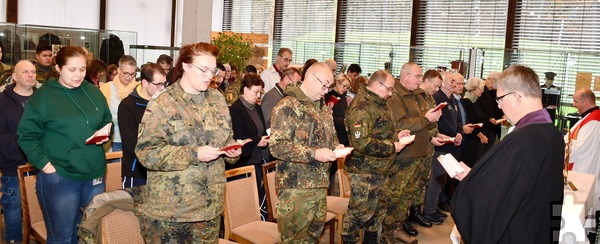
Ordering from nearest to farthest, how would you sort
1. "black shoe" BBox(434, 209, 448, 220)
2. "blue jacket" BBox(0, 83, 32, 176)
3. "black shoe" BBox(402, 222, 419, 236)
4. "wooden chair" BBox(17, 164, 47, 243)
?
"wooden chair" BBox(17, 164, 47, 243) < "blue jacket" BBox(0, 83, 32, 176) < "black shoe" BBox(402, 222, 419, 236) < "black shoe" BBox(434, 209, 448, 220)

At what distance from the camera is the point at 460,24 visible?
39.8 feet

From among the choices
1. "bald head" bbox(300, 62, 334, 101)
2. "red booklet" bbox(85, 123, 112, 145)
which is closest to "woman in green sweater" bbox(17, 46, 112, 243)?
"red booklet" bbox(85, 123, 112, 145)

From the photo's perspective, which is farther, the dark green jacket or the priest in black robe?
the dark green jacket

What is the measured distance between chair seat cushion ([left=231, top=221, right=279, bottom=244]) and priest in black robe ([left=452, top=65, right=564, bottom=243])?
5.73 ft

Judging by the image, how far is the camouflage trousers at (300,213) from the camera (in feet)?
13.3

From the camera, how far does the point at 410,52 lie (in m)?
10.7

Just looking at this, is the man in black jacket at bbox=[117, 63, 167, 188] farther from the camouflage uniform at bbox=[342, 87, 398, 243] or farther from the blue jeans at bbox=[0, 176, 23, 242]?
the camouflage uniform at bbox=[342, 87, 398, 243]

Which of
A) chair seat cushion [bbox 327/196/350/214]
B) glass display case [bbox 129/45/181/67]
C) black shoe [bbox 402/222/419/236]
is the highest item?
glass display case [bbox 129/45/181/67]

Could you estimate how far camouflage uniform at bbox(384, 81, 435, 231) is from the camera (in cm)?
559

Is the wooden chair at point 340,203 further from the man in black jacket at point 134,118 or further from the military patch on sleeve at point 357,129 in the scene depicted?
the man in black jacket at point 134,118

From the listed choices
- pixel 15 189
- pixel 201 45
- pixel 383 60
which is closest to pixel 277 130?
pixel 201 45

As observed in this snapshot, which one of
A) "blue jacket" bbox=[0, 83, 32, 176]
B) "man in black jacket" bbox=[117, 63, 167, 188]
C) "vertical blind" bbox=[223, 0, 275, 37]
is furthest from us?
"vertical blind" bbox=[223, 0, 275, 37]

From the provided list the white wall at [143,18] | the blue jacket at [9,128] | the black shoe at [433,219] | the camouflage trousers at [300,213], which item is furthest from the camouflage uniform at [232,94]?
the white wall at [143,18]

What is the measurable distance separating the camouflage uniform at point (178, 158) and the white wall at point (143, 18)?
1122 centimetres
